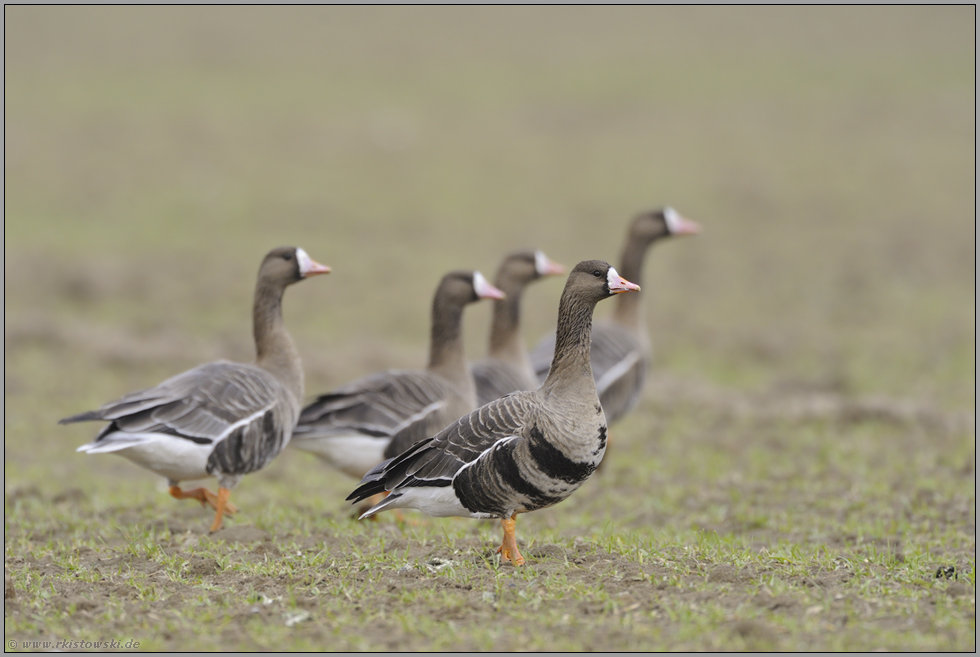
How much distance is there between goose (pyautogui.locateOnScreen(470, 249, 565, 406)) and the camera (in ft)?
30.7

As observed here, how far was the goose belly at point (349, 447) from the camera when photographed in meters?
7.86

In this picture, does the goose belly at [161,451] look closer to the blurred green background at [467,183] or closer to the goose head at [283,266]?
the goose head at [283,266]

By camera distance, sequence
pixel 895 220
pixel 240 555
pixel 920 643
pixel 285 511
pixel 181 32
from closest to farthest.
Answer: pixel 920 643
pixel 240 555
pixel 285 511
pixel 895 220
pixel 181 32

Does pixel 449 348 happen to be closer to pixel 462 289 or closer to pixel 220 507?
pixel 462 289

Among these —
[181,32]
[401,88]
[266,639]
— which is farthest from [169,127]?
[266,639]

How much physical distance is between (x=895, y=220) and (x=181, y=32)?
25.8m

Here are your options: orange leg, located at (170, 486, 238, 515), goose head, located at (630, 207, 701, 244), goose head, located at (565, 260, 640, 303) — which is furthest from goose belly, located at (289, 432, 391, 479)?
goose head, located at (630, 207, 701, 244)

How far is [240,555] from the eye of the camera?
20.5 feet

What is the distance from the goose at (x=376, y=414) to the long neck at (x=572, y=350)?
2230mm

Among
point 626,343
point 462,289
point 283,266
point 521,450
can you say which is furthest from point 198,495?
point 626,343

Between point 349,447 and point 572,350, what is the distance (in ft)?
8.82

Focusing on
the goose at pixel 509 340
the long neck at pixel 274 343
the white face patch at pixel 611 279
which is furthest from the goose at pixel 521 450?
the goose at pixel 509 340

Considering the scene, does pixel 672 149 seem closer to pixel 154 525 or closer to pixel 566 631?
pixel 154 525

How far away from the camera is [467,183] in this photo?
24281mm
